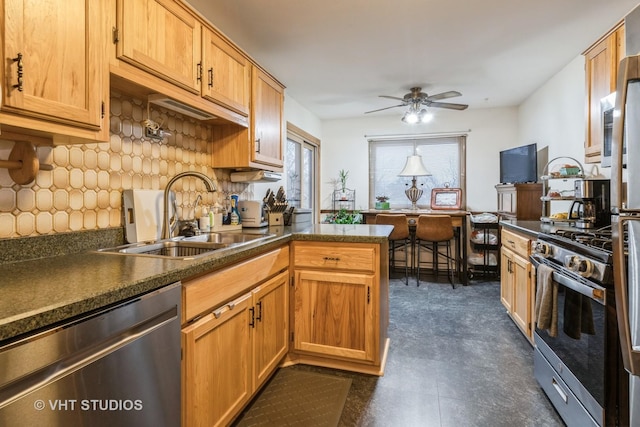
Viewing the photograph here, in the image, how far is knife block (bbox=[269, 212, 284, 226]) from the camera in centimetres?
284

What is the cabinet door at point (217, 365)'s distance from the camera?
A: 1.25 metres

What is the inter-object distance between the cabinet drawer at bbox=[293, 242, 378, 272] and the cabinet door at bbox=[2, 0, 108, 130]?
1261mm

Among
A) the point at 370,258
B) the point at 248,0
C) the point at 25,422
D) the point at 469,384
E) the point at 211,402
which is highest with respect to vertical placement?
the point at 248,0

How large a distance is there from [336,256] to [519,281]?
4.99 feet

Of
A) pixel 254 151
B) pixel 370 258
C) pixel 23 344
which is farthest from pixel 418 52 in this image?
pixel 23 344

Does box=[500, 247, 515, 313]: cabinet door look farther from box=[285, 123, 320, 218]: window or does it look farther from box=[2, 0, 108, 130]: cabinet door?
box=[2, 0, 108, 130]: cabinet door

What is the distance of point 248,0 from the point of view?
83.9 inches

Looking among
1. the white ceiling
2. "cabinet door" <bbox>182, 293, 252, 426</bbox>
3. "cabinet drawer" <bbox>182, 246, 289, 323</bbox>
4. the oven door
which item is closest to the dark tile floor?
the oven door

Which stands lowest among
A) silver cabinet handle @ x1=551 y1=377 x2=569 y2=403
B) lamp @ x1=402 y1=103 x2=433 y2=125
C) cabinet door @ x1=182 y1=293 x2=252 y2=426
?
silver cabinet handle @ x1=551 y1=377 x2=569 y2=403

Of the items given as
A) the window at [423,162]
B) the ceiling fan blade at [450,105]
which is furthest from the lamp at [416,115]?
the window at [423,162]

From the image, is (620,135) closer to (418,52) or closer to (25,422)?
(25,422)

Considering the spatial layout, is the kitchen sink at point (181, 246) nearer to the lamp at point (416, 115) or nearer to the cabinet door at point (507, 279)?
the cabinet door at point (507, 279)

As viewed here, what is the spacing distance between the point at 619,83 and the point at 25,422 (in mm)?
1875

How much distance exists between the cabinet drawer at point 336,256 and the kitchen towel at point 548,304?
89 cm
